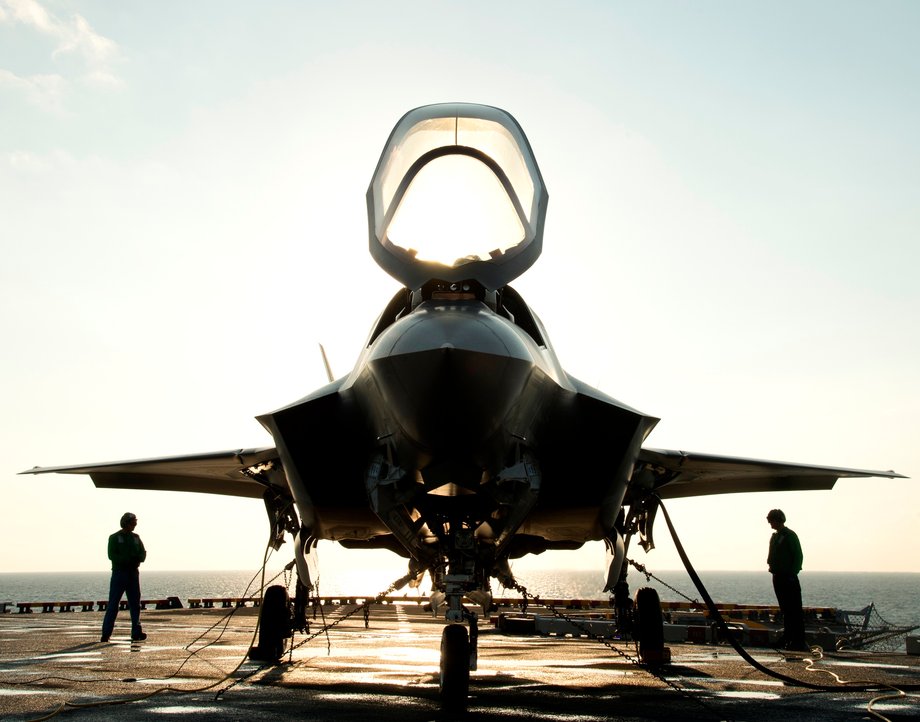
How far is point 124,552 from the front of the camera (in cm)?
1062

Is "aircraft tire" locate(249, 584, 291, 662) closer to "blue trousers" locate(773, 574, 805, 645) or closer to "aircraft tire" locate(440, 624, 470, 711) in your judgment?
"aircraft tire" locate(440, 624, 470, 711)

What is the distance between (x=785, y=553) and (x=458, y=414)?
7.62 meters

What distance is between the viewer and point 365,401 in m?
5.31

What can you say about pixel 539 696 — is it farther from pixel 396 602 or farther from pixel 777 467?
pixel 396 602

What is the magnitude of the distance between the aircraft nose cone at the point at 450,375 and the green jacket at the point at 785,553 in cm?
721

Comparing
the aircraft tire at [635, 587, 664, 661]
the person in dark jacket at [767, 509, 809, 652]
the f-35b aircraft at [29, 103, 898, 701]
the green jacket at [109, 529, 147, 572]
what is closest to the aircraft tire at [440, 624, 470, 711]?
the f-35b aircraft at [29, 103, 898, 701]

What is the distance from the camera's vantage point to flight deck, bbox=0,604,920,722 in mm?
5160

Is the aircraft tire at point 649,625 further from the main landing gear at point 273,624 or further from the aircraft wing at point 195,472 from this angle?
the aircraft wing at point 195,472

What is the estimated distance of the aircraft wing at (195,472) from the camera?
26.5 ft

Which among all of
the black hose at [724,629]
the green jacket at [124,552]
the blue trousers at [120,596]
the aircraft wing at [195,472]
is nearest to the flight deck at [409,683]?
the black hose at [724,629]

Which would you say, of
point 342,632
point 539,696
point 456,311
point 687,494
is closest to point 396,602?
point 342,632

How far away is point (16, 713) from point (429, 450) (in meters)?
2.93

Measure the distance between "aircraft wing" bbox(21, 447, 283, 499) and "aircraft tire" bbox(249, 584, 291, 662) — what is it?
115 centimetres

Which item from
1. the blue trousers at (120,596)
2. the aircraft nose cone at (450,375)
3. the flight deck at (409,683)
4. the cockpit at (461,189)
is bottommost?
the flight deck at (409,683)
